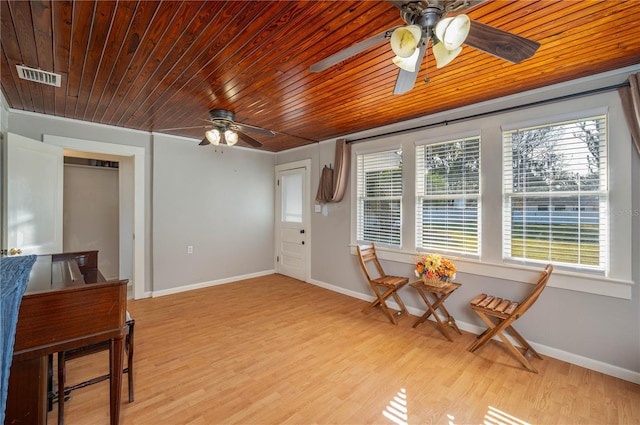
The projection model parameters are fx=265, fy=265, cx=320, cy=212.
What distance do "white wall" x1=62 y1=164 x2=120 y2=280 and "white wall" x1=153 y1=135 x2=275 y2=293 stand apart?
1.72 meters

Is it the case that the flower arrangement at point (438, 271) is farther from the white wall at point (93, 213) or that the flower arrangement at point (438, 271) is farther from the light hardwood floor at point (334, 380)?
the white wall at point (93, 213)

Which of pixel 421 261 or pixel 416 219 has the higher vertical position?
pixel 416 219

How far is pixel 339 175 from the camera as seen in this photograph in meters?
4.17

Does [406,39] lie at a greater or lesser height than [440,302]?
greater

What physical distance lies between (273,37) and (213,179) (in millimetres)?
3341

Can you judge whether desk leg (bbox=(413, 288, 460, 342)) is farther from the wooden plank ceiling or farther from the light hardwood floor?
the wooden plank ceiling

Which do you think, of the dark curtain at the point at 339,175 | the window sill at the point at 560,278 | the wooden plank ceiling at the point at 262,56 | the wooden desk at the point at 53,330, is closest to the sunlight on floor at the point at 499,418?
the window sill at the point at 560,278

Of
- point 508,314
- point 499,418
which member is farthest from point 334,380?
point 508,314

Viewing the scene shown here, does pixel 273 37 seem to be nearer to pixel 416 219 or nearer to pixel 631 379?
pixel 416 219

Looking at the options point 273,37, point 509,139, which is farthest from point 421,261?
point 273,37

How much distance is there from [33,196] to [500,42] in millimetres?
4444

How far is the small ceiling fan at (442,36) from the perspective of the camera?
1.22 meters

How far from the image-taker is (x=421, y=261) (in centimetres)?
305

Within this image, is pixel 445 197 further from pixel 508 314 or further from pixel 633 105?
pixel 633 105
